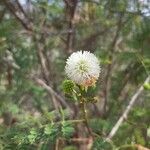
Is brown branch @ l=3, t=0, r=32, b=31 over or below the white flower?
over

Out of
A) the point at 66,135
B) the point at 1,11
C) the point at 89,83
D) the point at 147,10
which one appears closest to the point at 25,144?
the point at 66,135

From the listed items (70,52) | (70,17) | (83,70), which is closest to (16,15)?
(70,17)

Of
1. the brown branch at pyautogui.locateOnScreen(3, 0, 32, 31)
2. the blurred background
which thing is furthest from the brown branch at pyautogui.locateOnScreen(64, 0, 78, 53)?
the brown branch at pyautogui.locateOnScreen(3, 0, 32, 31)

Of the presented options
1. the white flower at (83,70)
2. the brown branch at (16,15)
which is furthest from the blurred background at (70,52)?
the white flower at (83,70)

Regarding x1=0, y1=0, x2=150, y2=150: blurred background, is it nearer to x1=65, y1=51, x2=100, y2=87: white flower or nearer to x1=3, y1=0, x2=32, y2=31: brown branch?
x1=3, y1=0, x2=32, y2=31: brown branch

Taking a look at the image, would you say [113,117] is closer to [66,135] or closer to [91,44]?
[91,44]

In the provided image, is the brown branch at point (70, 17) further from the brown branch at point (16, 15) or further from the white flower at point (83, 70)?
the white flower at point (83, 70)
